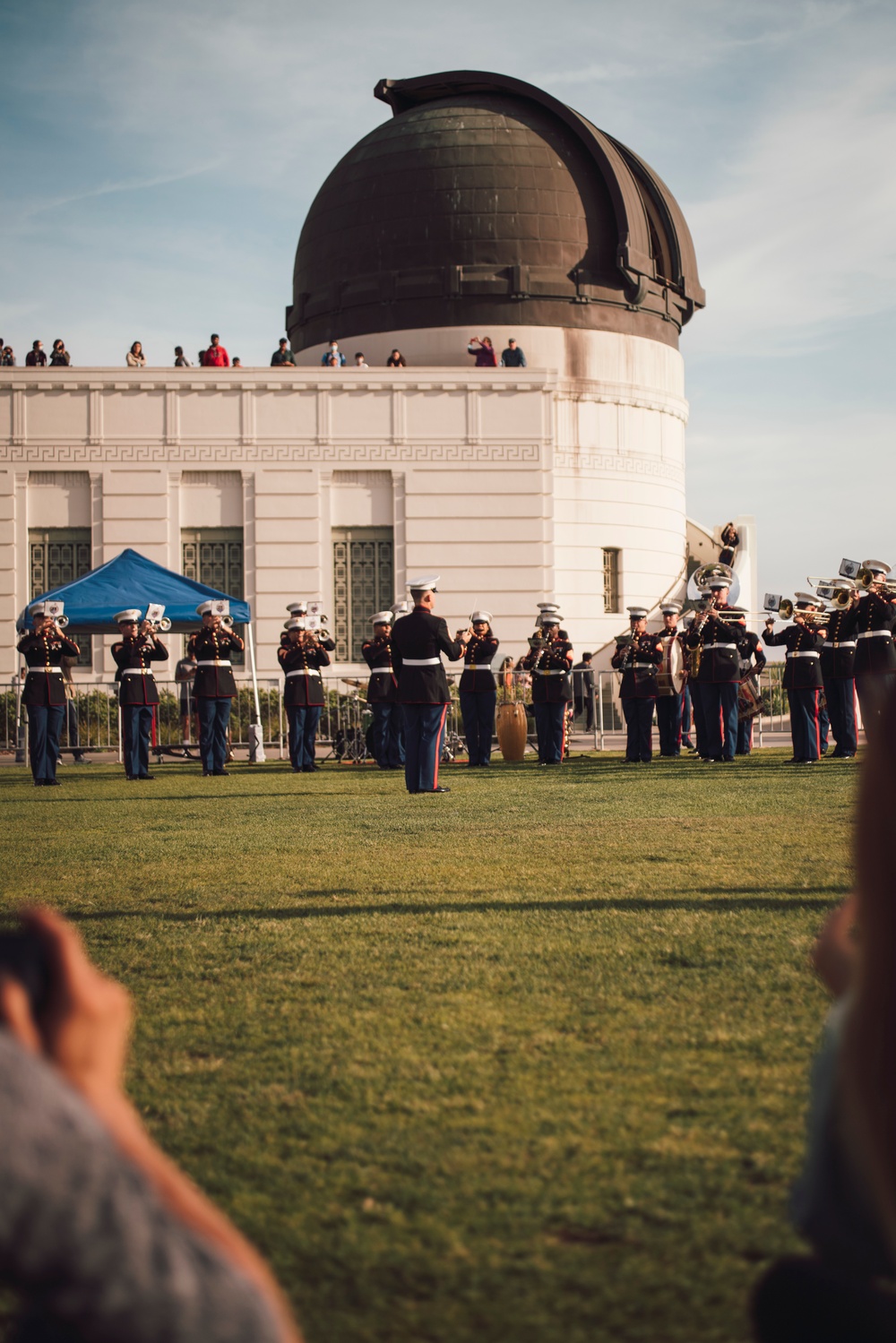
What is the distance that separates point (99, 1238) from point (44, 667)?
60.9ft

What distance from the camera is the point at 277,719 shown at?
2703cm

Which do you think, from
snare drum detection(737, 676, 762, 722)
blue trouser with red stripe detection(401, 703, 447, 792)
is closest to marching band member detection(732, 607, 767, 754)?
snare drum detection(737, 676, 762, 722)

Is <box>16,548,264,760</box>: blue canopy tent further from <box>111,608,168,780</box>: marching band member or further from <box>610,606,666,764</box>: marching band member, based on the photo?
<box>610,606,666,764</box>: marching band member

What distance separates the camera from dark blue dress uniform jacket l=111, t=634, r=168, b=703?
1958cm

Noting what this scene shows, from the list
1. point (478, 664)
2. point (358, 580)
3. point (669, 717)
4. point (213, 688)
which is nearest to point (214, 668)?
point (213, 688)

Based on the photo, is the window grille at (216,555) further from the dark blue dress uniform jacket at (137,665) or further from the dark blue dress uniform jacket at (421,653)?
the dark blue dress uniform jacket at (421,653)

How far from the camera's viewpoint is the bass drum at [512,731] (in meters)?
22.0

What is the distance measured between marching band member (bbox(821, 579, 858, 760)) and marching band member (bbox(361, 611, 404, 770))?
6.14m

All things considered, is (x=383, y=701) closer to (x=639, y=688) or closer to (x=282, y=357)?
(x=639, y=688)

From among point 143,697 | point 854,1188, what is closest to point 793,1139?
point 854,1188

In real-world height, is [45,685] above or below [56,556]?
below

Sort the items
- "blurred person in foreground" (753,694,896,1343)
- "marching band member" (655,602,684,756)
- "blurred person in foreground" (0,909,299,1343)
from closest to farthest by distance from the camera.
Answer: "blurred person in foreground" (0,909,299,1343)
"blurred person in foreground" (753,694,896,1343)
"marching band member" (655,602,684,756)

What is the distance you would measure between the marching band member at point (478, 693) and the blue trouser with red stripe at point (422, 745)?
469 cm

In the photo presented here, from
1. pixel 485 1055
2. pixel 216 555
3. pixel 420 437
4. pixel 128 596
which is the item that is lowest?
pixel 485 1055
